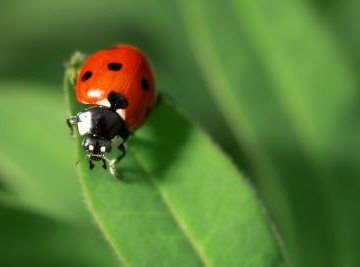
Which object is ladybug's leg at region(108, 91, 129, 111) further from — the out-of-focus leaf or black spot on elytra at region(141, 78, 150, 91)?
the out-of-focus leaf

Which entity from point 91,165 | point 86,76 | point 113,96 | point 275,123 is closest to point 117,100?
point 113,96

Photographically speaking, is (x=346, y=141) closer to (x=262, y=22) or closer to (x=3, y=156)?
(x=262, y=22)

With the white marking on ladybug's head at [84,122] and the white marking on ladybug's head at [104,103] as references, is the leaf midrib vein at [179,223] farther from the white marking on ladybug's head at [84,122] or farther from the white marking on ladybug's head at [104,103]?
the white marking on ladybug's head at [104,103]

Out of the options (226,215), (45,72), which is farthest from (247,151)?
(45,72)

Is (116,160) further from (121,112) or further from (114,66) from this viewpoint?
(114,66)

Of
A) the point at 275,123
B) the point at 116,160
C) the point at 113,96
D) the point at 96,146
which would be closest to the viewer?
the point at 116,160

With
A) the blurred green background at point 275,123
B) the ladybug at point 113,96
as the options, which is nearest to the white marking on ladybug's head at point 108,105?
the ladybug at point 113,96

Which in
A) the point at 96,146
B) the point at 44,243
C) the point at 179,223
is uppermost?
the point at 96,146

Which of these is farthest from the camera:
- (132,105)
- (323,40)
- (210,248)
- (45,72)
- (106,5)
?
(106,5)
